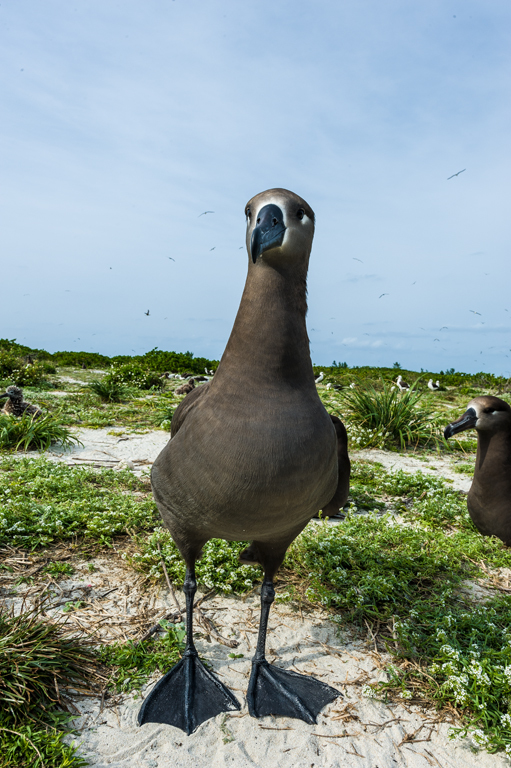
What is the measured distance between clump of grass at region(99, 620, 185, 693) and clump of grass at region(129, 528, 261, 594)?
1.93ft

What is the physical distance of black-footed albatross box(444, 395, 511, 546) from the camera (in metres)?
4.96

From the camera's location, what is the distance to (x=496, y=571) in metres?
4.50

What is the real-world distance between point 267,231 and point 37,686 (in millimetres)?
2687

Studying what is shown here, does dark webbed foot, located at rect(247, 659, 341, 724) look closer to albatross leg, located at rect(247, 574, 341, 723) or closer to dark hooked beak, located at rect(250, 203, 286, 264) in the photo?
albatross leg, located at rect(247, 574, 341, 723)

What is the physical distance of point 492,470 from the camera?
16.5 feet

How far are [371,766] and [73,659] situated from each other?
5.72 ft

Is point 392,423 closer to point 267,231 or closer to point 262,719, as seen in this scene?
point 262,719

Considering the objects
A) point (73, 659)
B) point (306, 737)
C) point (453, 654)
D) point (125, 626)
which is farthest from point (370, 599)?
point (73, 659)

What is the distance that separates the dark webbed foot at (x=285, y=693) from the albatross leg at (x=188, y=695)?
0.45 feet

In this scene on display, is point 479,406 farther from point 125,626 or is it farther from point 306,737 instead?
point 125,626

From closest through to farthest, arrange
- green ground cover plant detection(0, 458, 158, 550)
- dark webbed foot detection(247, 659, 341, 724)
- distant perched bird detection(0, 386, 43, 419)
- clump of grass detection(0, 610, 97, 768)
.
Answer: clump of grass detection(0, 610, 97, 768) < dark webbed foot detection(247, 659, 341, 724) < green ground cover plant detection(0, 458, 158, 550) < distant perched bird detection(0, 386, 43, 419)

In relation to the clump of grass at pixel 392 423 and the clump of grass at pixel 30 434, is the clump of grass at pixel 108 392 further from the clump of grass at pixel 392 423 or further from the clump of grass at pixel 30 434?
the clump of grass at pixel 392 423

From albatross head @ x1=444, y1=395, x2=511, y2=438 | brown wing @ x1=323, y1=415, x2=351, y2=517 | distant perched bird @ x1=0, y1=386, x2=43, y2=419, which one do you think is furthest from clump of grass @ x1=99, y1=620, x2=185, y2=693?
distant perched bird @ x1=0, y1=386, x2=43, y2=419

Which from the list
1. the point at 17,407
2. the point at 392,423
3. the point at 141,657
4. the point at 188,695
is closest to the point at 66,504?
the point at 141,657
